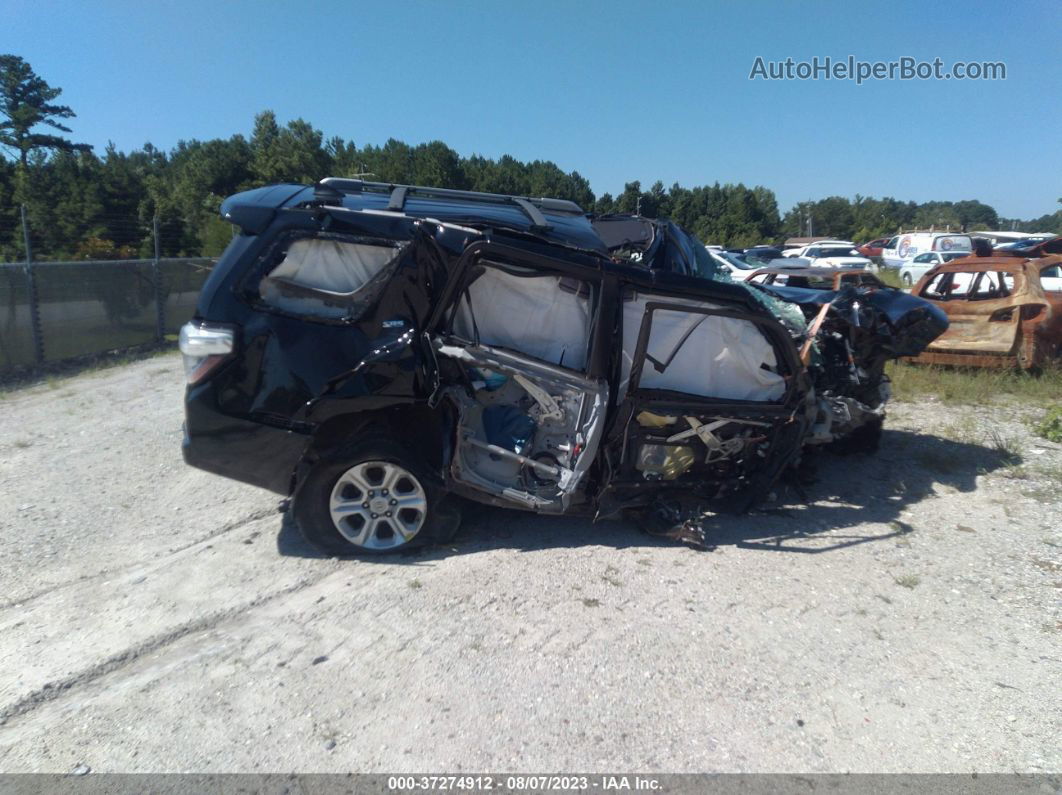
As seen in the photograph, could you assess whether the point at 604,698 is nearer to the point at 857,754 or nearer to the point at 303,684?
the point at 857,754

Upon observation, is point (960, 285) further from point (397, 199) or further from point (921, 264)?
point (921, 264)

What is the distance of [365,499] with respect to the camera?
4.39 meters

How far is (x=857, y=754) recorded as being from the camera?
294 centimetres

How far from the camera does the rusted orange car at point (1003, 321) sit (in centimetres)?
857

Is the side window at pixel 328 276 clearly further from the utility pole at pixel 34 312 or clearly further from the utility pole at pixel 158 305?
the utility pole at pixel 158 305

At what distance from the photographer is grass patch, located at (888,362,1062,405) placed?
8141 millimetres

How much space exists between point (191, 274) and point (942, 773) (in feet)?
48.4

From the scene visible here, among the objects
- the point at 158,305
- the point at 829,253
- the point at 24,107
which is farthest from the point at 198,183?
the point at 829,253

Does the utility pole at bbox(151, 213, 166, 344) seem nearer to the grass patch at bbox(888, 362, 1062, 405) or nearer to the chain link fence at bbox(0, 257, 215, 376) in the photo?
the chain link fence at bbox(0, 257, 215, 376)

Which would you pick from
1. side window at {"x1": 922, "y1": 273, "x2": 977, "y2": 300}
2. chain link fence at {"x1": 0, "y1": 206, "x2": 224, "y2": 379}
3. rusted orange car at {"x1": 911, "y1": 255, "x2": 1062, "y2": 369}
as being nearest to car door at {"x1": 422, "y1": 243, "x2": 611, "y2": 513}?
chain link fence at {"x1": 0, "y1": 206, "x2": 224, "y2": 379}

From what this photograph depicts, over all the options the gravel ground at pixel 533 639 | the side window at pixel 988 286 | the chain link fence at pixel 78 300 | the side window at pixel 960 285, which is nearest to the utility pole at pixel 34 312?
the chain link fence at pixel 78 300

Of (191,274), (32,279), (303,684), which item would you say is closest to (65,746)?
(303,684)

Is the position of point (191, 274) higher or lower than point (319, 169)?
lower

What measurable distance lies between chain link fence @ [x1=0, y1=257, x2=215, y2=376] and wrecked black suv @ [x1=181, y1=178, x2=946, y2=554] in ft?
16.8
